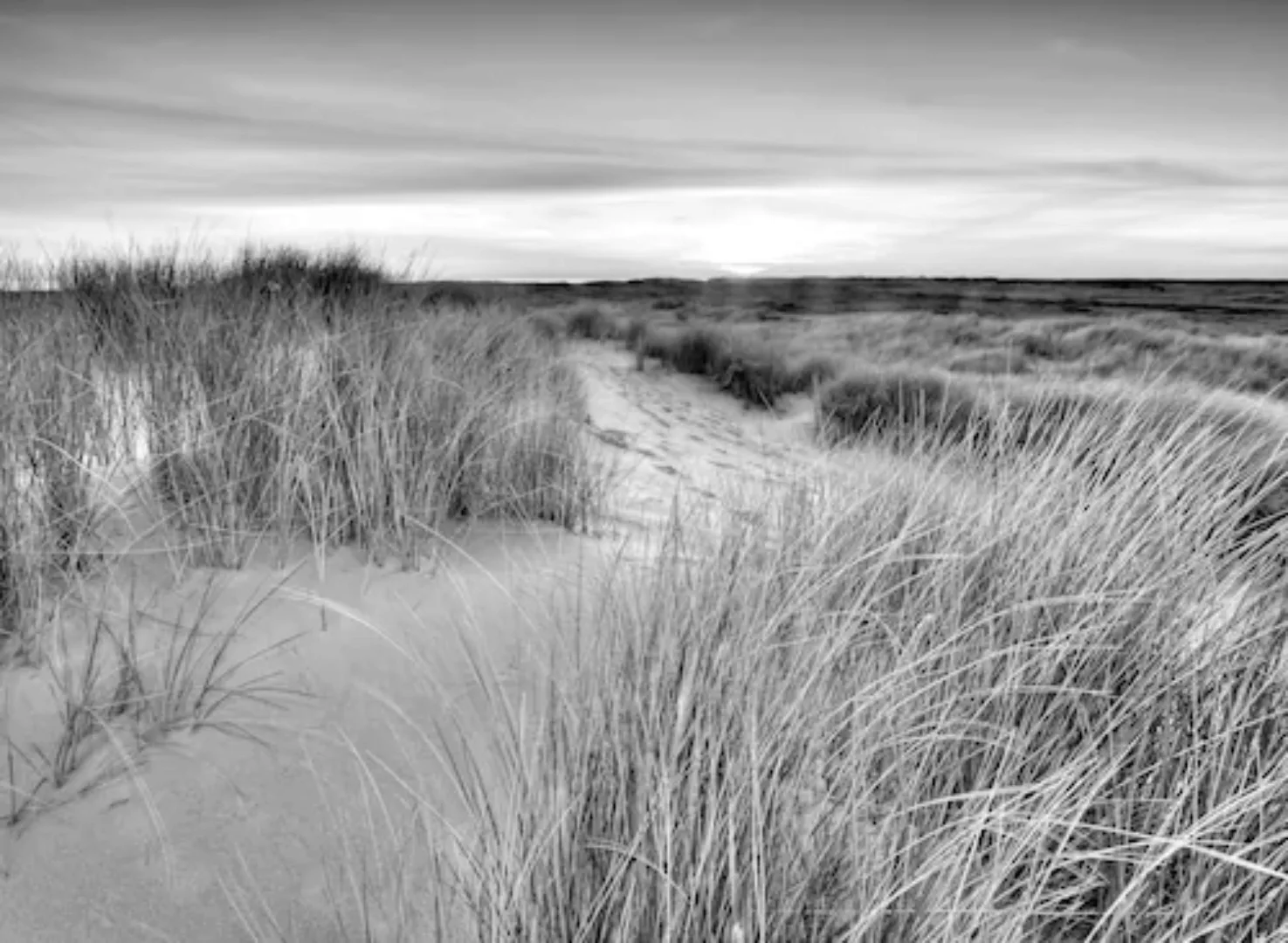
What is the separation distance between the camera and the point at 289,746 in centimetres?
187

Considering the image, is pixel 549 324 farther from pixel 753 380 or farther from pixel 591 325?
pixel 753 380

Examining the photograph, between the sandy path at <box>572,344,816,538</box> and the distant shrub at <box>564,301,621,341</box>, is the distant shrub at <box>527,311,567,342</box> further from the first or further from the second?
the sandy path at <box>572,344,816,538</box>

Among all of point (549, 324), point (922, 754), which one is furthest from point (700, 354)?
Answer: point (922, 754)

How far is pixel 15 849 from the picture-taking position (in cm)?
154

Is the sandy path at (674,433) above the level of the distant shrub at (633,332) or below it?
below

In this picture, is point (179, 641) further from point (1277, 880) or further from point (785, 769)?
point (1277, 880)

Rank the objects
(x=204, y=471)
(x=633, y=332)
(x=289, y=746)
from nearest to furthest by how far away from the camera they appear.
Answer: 1. (x=289, y=746)
2. (x=204, y=471)
3. (x=633, y=332)

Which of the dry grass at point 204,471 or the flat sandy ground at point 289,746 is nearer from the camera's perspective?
the flat sandy ground at point 289,746

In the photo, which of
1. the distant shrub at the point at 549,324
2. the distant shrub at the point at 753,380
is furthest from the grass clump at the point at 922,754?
the distant shrub at the point at 549,324

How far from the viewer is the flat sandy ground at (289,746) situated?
1.48 meters

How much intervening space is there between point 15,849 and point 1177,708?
2.09m

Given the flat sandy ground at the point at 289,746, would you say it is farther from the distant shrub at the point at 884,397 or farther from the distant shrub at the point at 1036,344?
the distant shrub at the point at 1036,344

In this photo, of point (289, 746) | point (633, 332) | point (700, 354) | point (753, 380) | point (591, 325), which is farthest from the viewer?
point (591, 325)

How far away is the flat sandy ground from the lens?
58.3 inches
